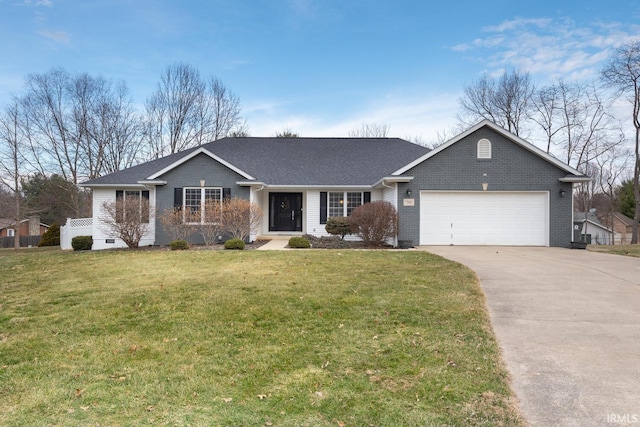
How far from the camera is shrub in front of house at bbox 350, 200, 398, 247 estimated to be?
1470 cm

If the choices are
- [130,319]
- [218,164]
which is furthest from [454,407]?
[218,164]

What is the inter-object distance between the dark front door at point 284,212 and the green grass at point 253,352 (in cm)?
1108

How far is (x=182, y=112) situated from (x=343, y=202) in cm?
1974

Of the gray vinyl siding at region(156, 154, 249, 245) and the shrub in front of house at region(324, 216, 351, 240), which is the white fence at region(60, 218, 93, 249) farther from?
the shrub in front of house at region(324, 216, 351, 240)

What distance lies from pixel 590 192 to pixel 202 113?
40637 mm

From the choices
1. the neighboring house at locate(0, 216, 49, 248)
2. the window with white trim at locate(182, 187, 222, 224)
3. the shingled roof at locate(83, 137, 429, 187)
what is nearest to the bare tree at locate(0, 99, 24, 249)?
the neighboring house at locate(0, 216, 49, 248)

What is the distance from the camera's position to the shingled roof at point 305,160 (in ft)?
60.5

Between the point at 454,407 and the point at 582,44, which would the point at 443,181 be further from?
the point at 454,407

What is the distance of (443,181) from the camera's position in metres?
15.1

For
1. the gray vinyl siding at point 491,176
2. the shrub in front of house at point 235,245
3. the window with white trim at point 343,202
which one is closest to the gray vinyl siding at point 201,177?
the shrub in front of house at point 235,245

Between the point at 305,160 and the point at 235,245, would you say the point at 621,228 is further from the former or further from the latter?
the point at 235,245

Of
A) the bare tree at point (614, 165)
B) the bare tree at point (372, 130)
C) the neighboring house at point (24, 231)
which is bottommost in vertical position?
the neighboring house at point (24, 231)

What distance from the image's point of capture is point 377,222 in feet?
48.3

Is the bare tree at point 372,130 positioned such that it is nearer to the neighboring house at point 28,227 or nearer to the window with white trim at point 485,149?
the window with white trim at point 485,149
